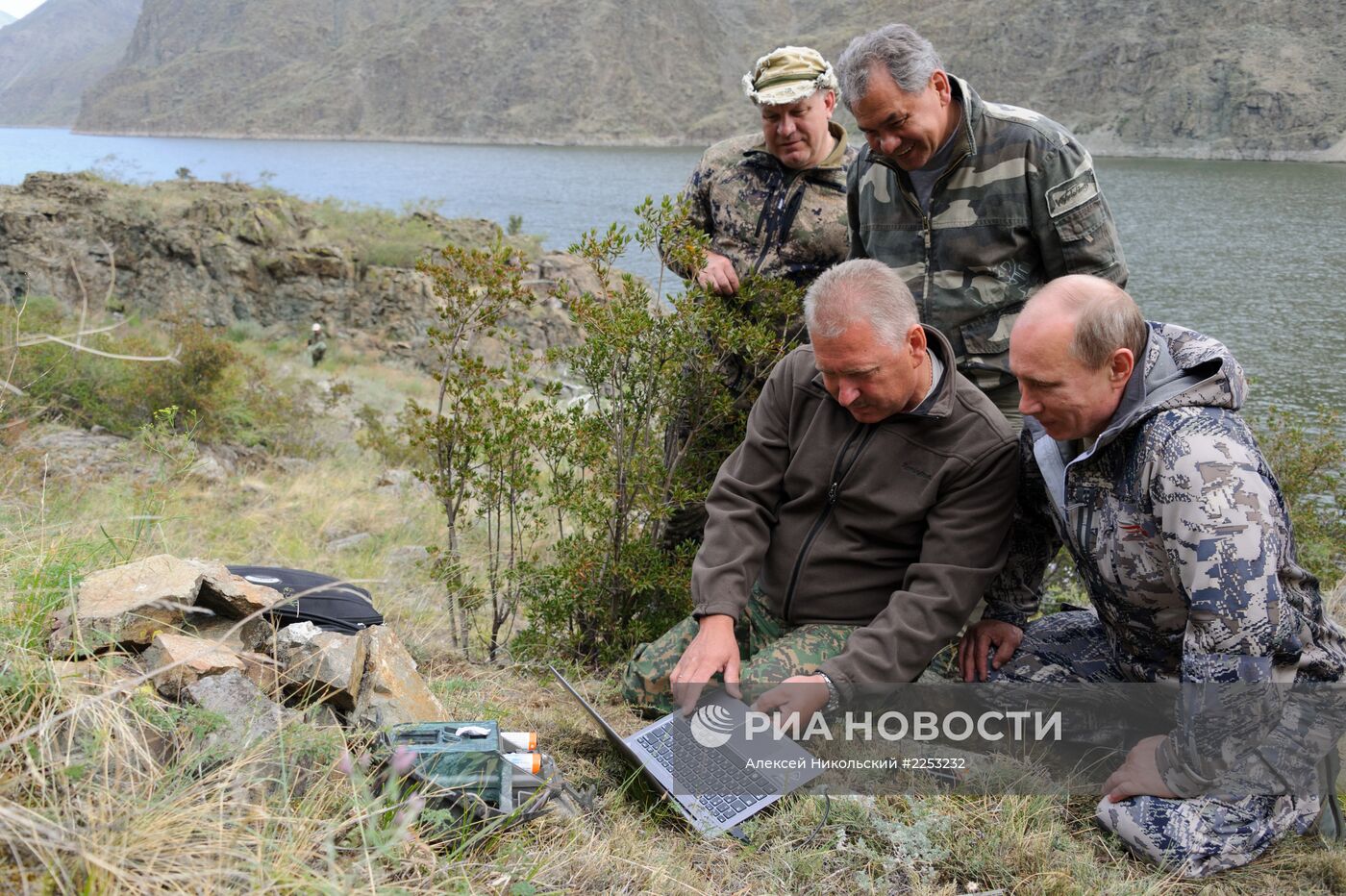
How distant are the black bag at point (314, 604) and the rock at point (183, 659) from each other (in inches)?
14.0

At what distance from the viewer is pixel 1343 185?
3916 cm

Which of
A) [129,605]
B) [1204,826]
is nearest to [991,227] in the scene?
[1204,826]

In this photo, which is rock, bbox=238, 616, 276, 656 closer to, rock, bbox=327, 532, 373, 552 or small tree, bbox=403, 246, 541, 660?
small tree, bbox=403, 246, 541, 660

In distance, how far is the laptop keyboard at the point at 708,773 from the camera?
2527 mm

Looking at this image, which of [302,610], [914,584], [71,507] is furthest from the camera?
[71,507]

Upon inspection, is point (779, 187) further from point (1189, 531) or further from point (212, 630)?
point (212, 630)

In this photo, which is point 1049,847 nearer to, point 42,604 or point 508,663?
point 508,663

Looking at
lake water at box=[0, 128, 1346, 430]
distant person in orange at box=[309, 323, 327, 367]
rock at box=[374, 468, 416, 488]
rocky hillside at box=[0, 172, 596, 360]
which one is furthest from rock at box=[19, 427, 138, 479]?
lake water at box=[0, 128, 1346, 430]

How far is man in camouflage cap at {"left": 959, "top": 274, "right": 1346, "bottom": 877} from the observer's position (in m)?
2.25

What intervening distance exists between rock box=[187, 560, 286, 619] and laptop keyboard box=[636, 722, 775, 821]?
1.16m

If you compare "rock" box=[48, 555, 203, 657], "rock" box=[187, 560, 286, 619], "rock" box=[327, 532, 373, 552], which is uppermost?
"rock" box=[48, 555, 203, 657]

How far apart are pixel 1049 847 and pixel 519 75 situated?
381 feet

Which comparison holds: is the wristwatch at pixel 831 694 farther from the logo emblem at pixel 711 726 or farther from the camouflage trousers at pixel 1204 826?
the camouflage trousers at pixel 1204 826

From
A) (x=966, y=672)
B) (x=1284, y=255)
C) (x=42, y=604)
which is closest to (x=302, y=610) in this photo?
(x=42, y=604)
